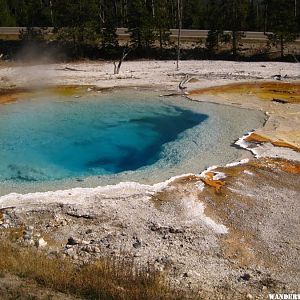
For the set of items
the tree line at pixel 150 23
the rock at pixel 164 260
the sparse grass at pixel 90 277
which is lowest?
the rock at pixel 164 260

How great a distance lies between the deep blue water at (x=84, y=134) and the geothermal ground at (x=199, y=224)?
2710mm

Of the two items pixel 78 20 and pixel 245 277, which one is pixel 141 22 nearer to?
pixel 78 20

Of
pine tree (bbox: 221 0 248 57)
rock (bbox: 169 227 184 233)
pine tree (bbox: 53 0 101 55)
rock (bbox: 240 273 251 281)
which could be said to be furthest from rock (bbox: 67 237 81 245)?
pine tree (bbox: 221 0 248 57)

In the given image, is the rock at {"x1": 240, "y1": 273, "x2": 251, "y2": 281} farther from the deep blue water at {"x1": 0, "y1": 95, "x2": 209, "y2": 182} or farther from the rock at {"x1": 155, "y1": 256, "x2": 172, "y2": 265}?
the deep blue water at {"x1": 0, "y1": 95, "x2": 209, "y2": 182}

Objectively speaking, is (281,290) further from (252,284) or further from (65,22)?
(65,22)

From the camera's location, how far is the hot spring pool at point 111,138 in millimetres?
13750

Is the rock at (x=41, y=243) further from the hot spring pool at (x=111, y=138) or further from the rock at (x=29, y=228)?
the hot spring pool at (x=111, y=138)

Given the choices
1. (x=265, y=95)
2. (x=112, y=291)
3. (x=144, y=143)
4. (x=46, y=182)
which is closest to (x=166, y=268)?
(x=112, y=291)

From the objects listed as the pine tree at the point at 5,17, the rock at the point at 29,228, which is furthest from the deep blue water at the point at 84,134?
the pine tree at the point at 5,17

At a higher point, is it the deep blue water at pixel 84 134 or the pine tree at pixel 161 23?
the pine tree at pixel 161 23

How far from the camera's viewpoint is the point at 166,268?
8.50 meters

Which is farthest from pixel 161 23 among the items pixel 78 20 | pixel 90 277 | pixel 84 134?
pixel 90 277

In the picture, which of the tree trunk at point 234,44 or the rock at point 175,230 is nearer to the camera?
the rock at point 175,230

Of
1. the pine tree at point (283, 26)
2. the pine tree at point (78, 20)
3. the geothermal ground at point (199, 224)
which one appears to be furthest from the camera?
the pine tree at point (78, 20)
